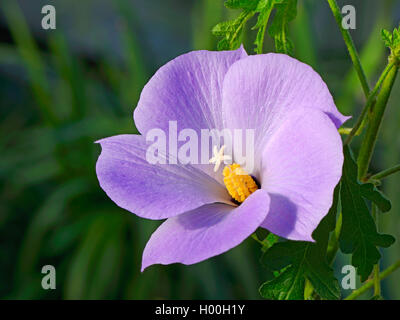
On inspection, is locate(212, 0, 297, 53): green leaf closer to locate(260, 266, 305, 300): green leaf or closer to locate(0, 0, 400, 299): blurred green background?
locate(260, 266, 305, 300): green leaf

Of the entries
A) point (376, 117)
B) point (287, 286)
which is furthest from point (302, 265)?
point (376, 117)

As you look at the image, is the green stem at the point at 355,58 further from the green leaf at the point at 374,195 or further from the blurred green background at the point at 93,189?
the blurred green background at the point at 93,189

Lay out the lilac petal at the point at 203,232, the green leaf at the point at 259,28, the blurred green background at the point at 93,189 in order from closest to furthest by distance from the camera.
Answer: the lilac petal at the point at 203,232 → the green leaf at the point at 259,28 → the blurred green background at the point at 93,189

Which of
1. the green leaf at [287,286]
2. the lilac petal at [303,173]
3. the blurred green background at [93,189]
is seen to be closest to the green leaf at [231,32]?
the lilac petal at [303,173]

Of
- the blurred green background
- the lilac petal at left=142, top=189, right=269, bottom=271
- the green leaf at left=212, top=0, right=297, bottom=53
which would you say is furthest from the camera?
the blurred green background

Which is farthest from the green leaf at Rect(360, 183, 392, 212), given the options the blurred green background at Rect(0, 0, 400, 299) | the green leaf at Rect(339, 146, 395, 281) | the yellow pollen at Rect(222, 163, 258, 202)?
the blurred green background at Rect(0, 0, 400, 299)
